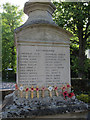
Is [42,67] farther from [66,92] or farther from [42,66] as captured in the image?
[66,92]

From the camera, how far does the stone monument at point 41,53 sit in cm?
463

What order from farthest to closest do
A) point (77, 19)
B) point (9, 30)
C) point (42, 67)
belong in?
point (9, 30), point (77, 19), point (42, 67)

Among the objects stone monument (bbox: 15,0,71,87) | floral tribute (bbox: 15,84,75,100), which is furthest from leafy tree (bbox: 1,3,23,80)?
floral tribute (bbox: 15,84,75,100)

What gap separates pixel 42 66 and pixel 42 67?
33mm

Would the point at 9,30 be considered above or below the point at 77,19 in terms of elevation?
above

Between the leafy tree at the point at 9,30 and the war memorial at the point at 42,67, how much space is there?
19.0 metres

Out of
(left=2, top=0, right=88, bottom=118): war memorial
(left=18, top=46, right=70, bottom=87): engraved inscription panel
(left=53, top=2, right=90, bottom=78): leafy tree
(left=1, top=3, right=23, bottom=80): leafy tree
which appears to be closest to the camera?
(left=2, top=0, right=88, bottom=118): war memorial

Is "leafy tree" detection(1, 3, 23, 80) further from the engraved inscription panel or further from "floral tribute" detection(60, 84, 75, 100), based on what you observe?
"floral tribute" detection(60, 84, 75, 100)

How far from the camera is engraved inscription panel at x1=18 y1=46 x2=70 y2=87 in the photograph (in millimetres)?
4617

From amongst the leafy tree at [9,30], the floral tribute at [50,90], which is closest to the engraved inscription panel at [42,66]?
the floral tribute at [50,90]

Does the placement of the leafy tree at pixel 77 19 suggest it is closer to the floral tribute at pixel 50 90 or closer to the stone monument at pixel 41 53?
the stone monument at pixel 41 53

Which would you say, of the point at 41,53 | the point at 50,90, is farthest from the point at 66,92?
the point at 41,53

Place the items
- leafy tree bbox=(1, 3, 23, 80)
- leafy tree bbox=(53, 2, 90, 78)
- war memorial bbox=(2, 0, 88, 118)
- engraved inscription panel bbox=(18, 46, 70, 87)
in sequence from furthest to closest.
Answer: leafy tree bbox=(1, 3, 23, 80) < leafy tree bbox=(53, 2, 90, 78) < engraved inscription panel bbox=(18, 46, 70, 87) < war memorial bbox=(2, 0, 88, 118)

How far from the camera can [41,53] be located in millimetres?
4789
